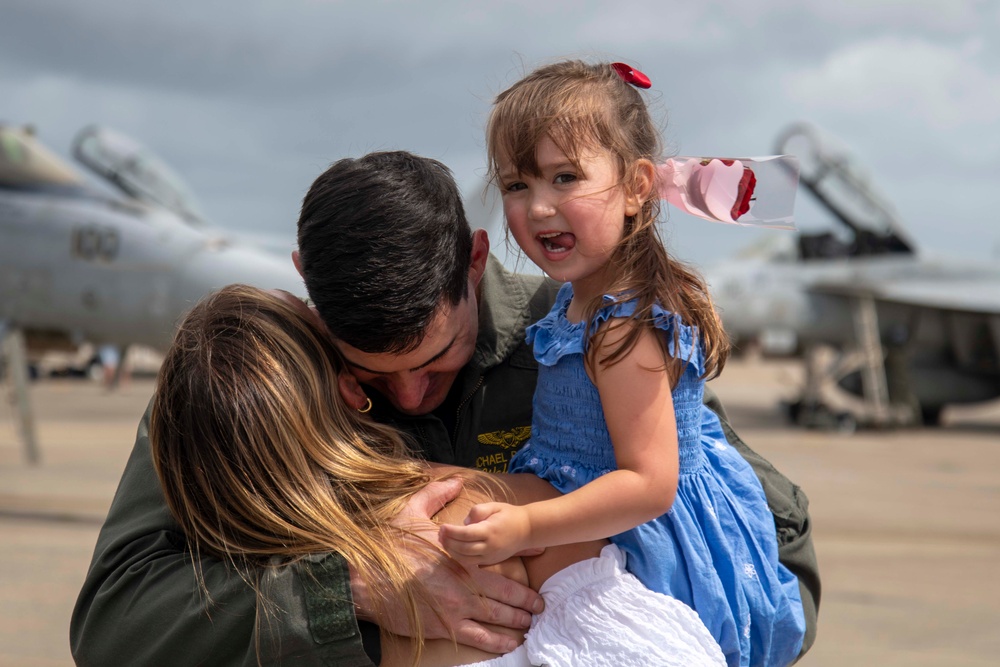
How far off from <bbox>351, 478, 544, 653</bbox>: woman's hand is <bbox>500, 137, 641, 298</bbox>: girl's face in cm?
56

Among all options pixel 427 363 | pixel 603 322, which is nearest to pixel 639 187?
pixel 603 322

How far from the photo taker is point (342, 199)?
6.30 ft

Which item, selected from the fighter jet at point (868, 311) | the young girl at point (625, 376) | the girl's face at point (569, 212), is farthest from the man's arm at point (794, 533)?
the fighter jet at point (868, 311)

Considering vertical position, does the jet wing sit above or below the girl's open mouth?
below

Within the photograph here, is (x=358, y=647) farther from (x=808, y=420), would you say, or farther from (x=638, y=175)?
(x=808, y=420)

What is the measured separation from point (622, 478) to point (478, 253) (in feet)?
2.09

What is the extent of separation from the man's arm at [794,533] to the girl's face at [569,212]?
2.15ft

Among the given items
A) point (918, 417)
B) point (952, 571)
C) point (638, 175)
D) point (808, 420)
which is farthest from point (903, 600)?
point (918, 417)

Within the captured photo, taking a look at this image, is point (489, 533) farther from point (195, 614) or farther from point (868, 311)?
point (868, 311)

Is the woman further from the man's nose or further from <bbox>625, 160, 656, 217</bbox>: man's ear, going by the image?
<bbox>625, 160, 656, 217</bbox>: man's ear

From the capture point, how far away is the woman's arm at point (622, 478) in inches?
69.4

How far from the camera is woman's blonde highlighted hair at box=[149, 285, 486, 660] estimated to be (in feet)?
6.06

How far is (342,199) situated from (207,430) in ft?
1.63

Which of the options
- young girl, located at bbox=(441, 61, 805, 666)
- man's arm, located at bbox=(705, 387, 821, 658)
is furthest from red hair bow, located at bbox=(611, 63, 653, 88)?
man's arm, located at bbox=(705, 387, 821, 658)
